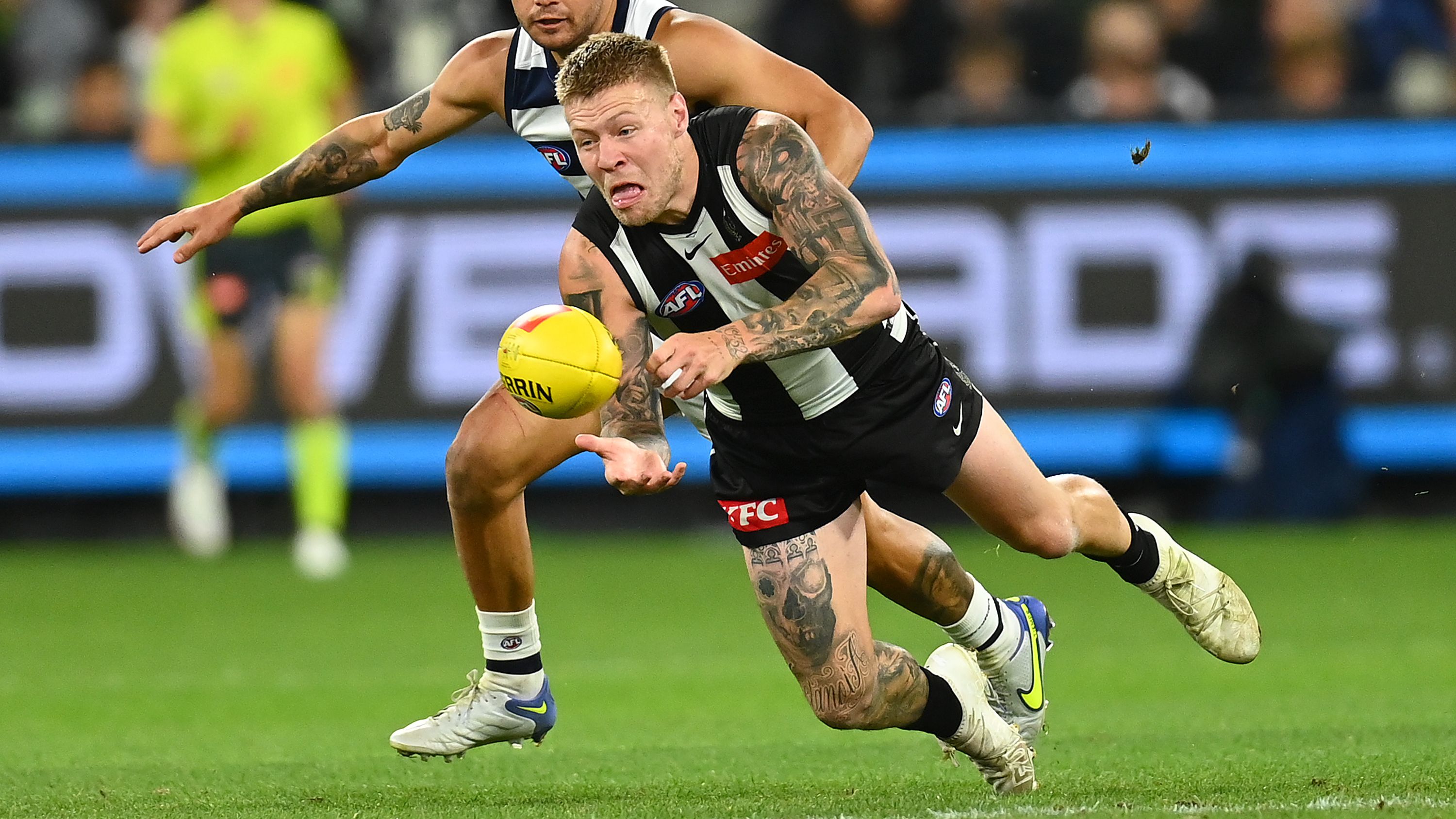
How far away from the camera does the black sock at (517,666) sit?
6559 millimetres

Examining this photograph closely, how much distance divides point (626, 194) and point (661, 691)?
3.59m

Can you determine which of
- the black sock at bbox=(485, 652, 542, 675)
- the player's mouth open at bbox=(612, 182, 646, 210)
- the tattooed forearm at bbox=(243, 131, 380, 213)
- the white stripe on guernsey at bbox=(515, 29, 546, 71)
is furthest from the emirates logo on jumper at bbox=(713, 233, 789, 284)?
the black sock at bbox=(485, 652, 542, 675)

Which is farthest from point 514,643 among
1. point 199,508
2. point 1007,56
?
point 1007,56

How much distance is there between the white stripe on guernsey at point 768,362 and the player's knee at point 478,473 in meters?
0.92

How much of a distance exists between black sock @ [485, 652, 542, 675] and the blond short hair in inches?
82.0

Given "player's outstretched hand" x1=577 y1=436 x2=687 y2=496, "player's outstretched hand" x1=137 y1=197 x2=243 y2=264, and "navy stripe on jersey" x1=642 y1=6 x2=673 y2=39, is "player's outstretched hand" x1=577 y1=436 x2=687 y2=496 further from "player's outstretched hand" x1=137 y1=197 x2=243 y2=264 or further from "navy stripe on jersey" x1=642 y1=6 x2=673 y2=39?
"player's outstretched hand" x1=137 y1=197 x2=243 y2=264

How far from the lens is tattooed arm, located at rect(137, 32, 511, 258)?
20.8ft

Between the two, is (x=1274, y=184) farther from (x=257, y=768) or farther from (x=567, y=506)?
(x=257, y=768)

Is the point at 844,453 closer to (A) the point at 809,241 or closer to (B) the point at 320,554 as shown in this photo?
(A) the point at 809,241

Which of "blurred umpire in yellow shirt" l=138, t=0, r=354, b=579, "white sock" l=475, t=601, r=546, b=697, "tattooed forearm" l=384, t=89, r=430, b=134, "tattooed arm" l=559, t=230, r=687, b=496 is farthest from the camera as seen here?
"blurred umpire in yellow shirt" l=138, t=0, r=354, b=579

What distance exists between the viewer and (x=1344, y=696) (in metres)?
7.68

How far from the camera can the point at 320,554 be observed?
→ 11.7 m

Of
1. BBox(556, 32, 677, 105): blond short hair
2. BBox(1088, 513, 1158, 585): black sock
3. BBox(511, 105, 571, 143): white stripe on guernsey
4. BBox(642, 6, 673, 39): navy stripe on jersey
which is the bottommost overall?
BBox(1088, 513, 1158, 585): black sock

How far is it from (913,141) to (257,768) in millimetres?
7205
